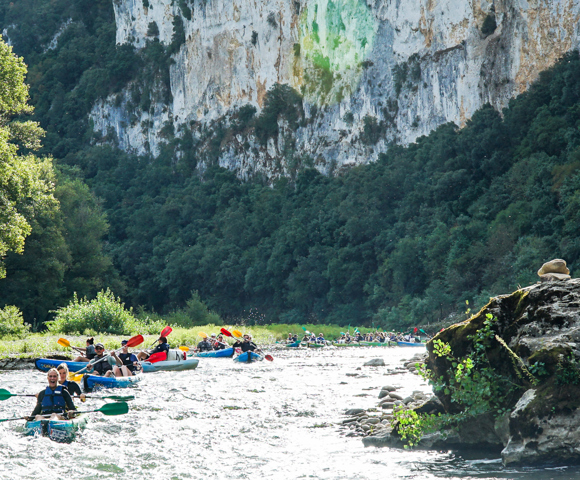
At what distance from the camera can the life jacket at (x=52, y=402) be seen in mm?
8711

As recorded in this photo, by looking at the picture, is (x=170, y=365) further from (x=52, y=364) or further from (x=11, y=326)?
(x=11, y=326)

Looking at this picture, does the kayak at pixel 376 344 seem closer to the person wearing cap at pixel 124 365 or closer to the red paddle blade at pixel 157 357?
the red paddle blade at pixel 157 357

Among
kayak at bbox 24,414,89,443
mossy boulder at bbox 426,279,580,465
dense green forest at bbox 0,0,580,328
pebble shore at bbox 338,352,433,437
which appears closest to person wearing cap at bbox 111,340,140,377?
kayak at bbox 24,414,89,443

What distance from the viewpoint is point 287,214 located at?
61.3 meters

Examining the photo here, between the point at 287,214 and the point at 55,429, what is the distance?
5330cm

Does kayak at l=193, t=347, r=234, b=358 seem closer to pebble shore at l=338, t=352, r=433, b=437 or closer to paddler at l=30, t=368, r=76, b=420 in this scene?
pebble shore at l=338, t=352, r=433, b=437

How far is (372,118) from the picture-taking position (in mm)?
58781

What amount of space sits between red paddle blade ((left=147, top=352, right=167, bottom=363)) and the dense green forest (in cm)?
1749

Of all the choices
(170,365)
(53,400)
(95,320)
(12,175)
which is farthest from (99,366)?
(95,320)

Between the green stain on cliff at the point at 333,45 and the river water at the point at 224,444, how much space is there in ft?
167

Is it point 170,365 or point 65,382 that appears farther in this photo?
point 170,365

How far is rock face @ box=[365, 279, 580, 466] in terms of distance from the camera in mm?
6594

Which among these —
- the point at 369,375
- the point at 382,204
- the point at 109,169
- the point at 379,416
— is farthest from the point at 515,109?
the point at 109,169

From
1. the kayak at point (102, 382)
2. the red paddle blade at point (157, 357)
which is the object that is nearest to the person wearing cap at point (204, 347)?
the red paddle blade at point (157, 357)
